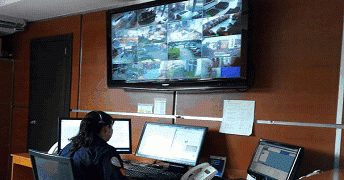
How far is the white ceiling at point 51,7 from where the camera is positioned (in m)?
3.33

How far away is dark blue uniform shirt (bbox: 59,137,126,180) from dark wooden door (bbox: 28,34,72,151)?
1.86m

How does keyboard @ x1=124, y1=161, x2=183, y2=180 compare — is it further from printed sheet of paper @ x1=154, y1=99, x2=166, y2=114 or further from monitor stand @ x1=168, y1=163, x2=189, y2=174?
printed sheet of paper @ x1=154, y1=99, x2=166, y2=114

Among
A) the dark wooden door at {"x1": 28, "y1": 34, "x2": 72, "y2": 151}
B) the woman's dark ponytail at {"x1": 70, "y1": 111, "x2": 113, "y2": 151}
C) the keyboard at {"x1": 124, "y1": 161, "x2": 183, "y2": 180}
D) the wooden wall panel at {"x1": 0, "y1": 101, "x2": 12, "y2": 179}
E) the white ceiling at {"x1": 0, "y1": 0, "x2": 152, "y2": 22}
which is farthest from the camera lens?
the wooden wall panel at {"x1": 0, "y1": 101, "x2": 12, "y2": 179}

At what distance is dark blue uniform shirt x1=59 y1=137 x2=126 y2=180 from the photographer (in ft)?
6.19

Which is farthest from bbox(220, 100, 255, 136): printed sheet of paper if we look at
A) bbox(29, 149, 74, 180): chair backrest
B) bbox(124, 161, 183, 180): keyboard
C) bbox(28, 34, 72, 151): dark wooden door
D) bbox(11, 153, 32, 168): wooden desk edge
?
bbox(28, 34, 72, 151): dark wooden door

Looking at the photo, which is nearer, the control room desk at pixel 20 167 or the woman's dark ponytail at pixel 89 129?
the woman's dark ponytail at pixel 89 129

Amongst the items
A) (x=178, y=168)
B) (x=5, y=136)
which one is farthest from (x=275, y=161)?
(x=5, y=136)

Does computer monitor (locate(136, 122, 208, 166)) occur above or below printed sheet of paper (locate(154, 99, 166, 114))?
below

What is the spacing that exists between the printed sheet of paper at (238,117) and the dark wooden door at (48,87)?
6.39 feet

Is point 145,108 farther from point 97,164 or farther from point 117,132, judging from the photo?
point 97,164

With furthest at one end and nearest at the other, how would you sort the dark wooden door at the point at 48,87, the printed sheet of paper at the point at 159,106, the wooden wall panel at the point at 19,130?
the wooden wall panel at the point at 19,130 → the dark wooden door at the point at 48,87 → the printed sheet of paper at the point at 159,106

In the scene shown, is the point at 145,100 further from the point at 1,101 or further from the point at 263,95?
the point at 1,101

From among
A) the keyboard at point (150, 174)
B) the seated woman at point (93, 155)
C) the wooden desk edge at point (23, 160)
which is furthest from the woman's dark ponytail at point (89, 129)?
the wooden desk edge at point (23, 160)

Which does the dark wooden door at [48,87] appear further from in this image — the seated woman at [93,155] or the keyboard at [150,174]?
the seated woman at [93,155]
